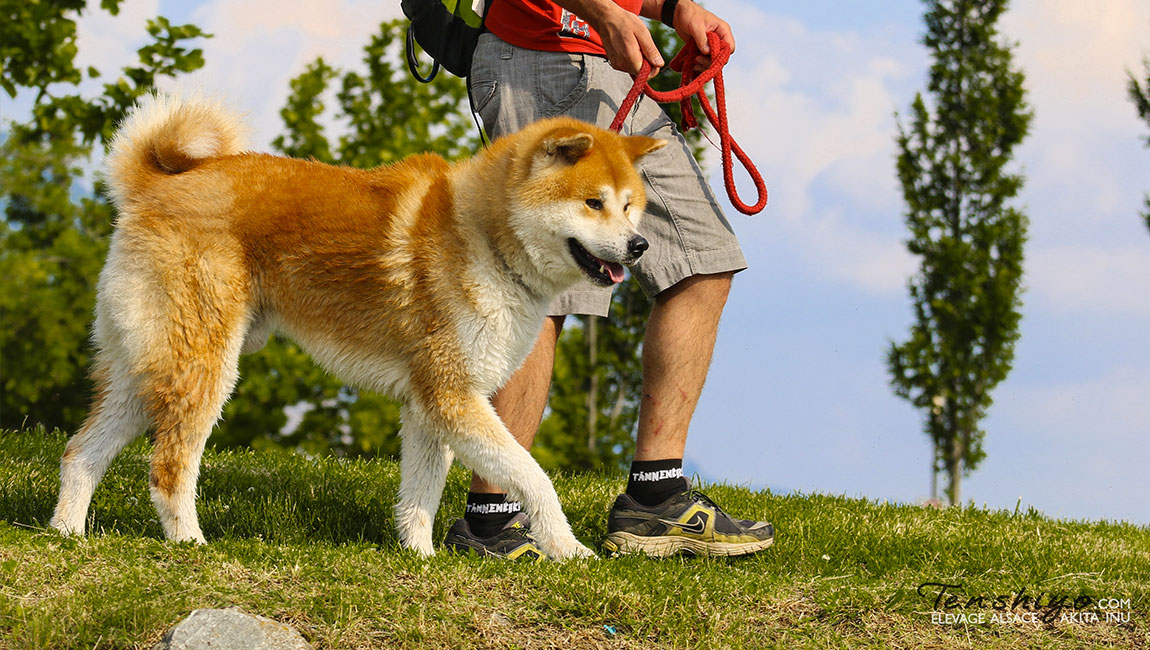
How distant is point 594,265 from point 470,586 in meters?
1.34

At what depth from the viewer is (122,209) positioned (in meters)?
4.58

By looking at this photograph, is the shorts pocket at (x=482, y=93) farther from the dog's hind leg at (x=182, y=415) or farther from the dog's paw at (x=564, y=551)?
the dog's paw at (x=564, y=551)

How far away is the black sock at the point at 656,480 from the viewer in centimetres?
504

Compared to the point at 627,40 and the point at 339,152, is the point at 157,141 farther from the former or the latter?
the point at 339,152

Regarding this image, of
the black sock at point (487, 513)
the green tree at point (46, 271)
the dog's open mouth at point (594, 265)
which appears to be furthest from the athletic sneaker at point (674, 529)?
the green tree at point (46, 271)

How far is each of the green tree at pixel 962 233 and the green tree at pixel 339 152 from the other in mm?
8852

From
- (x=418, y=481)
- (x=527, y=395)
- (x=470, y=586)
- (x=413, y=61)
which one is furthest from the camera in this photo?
(x=413, y=61)

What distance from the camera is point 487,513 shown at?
4.80 m

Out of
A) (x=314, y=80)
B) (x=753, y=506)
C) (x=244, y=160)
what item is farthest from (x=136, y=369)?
(x=314, y=80)

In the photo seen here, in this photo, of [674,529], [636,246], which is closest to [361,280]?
[636,246]

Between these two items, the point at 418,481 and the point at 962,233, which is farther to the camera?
the point at 962,233

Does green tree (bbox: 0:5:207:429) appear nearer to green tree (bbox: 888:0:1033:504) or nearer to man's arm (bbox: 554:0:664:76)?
man's arm (bbox: 554:0:664:76)

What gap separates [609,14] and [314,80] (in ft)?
39.3

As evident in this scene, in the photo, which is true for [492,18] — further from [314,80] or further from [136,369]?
[314,80]
